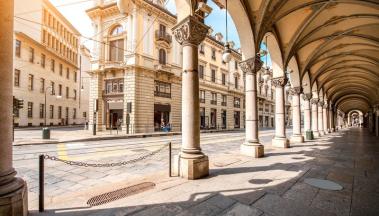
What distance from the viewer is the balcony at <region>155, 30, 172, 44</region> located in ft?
80.0

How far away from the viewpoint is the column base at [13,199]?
264 centimetres

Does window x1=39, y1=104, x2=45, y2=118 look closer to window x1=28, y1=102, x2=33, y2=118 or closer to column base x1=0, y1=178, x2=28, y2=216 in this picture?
window x1=28, y1=102, x2=33, y2=118

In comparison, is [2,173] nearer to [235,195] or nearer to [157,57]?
[235,195]

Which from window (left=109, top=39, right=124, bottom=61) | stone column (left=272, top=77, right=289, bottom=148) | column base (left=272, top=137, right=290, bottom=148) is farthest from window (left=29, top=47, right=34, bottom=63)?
column base (left=272, top=137, right=290, bottom=148)

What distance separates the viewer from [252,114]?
27.2ft

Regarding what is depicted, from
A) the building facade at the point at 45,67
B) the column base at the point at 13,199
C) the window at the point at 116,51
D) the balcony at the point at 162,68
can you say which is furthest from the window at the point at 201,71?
the column base at the point at 13,199

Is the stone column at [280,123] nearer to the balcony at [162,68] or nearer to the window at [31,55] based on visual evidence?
the balcony at [162,68]

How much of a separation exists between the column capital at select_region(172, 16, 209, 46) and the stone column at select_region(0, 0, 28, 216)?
3.52m

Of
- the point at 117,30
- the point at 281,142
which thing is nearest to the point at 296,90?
the point at 281,142

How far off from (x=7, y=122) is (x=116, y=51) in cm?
2344

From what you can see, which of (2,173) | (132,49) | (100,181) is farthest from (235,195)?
(132,49)

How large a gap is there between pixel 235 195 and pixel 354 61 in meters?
19.1

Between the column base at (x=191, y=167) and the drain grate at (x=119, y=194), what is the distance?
819 millimetres

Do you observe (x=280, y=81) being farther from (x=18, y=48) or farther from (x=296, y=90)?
(x=18, y=48)
